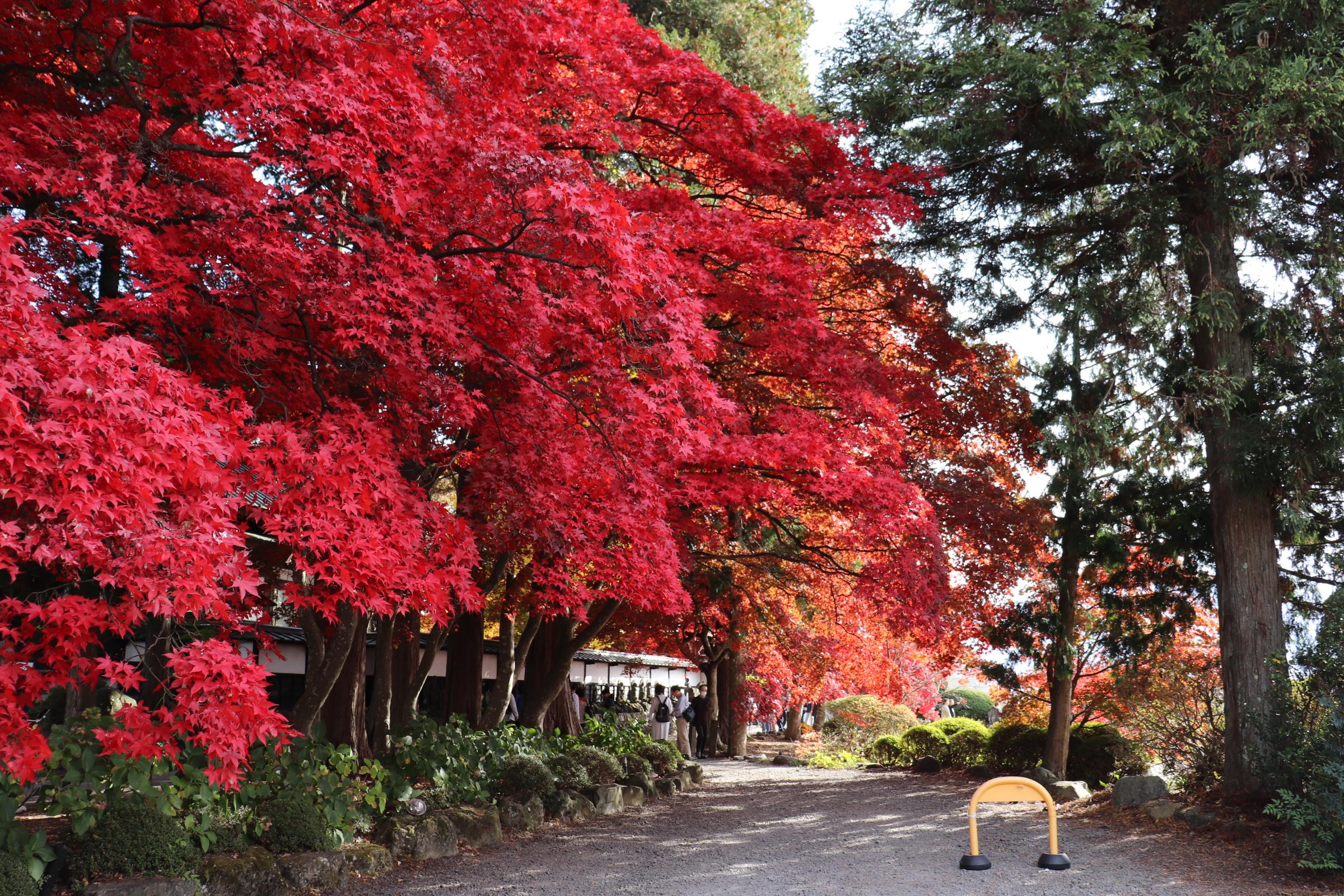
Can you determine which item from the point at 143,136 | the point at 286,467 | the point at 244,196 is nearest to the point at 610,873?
the point at 286,467

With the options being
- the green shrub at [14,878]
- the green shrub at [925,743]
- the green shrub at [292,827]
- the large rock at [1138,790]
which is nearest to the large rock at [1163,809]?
the large rock at [1138,790]

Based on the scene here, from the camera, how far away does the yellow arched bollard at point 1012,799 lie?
648cm

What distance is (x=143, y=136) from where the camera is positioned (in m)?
5.16

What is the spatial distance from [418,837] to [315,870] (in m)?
1.19

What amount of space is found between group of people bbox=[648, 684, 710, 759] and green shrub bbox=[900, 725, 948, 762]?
13.3ft

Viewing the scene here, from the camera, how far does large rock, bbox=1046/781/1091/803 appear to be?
36.9 feet

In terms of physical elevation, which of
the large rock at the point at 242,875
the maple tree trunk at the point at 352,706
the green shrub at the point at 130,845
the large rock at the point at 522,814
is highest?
the maple tree trunk at the point at 352,706

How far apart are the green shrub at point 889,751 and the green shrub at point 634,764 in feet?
21.3

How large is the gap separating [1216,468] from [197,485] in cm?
926

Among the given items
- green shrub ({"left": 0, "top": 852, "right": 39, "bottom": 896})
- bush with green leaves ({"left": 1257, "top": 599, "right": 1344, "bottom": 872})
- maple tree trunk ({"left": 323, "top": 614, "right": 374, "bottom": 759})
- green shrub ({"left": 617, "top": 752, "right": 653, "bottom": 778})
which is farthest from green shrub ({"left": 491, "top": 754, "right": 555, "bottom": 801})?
bush with green leaves ({"left": 1257, "top": 599, "right": 1344, "bottom": 872})

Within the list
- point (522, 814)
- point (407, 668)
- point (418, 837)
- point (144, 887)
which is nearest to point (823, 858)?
point (522, 814)

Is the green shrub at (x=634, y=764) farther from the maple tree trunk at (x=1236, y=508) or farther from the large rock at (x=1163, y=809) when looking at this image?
the maple tree trunk at (x=1236, y=508)

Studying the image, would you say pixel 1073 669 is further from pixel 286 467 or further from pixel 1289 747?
pixel 286 467

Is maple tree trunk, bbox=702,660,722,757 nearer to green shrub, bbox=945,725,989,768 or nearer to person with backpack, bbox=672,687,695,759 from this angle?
person with backpack, bbox=672,687,695,759
